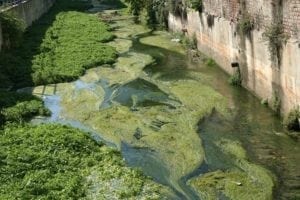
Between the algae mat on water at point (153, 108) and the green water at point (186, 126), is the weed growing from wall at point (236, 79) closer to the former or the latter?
the green water at point (186, 126)

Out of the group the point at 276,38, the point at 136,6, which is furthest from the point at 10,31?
the point at 136,6

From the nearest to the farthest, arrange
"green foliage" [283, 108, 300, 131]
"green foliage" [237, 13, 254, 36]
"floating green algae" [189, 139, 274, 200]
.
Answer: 1. "floating green algae" [189, 139, 274, 200]
2. "green foliage" [283, 108, 300, 131]
3. "green foliage" [237, 13, 254, 36]

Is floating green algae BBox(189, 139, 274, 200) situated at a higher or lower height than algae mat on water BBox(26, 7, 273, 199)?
lower

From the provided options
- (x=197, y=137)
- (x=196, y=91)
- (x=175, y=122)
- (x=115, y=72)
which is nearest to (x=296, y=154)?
(x=197, y=137)

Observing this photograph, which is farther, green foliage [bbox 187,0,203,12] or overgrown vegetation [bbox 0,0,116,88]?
green foliage [bbox 187,0,203,12]

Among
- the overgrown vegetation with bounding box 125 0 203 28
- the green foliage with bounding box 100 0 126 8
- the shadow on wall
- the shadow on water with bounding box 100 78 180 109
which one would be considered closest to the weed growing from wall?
the shadow on water with bounding box 100 78 180 109

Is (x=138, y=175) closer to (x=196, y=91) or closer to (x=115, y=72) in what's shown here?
(x=196, y=91)

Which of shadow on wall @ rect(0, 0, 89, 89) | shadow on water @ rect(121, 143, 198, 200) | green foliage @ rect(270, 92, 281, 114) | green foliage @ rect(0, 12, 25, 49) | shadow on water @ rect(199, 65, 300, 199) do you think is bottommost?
shadow on water @ rect(199, 65, 300, 199)

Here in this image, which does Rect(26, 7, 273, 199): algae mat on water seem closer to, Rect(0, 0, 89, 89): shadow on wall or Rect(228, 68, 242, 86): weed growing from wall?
Rect(228, 68, 242, 86): weed growing from wall
